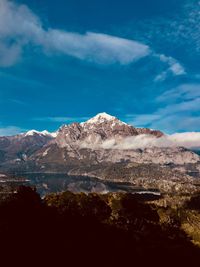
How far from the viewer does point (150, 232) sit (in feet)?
528

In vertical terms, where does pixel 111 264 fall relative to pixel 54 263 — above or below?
below

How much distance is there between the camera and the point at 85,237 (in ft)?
335

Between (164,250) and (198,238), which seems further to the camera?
(198,238)

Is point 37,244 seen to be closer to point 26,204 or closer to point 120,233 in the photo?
point 26,204

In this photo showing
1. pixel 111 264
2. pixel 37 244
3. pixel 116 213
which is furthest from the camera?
pixel 116 213

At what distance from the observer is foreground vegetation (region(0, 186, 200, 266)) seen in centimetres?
5981

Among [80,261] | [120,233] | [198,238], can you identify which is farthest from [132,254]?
[198,238]

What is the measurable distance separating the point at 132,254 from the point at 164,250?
80.5 feet

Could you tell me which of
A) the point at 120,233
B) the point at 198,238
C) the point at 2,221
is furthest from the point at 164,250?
the point at 2,221

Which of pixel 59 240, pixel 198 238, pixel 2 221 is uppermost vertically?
pixel 2 221

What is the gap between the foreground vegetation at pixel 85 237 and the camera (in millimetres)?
59812

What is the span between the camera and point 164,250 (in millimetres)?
132500

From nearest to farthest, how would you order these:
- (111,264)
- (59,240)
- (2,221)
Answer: (2,221)
(59,240)
(111,264)

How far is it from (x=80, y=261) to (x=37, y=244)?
2068cm
